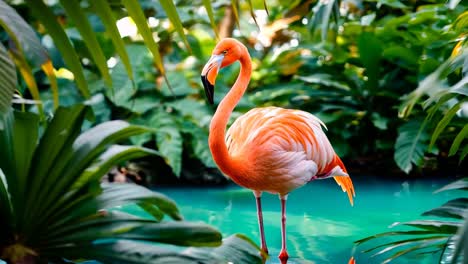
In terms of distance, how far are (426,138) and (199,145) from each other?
1.76 m

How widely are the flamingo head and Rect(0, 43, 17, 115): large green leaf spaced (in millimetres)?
1678

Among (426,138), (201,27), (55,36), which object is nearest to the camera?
(55,36)

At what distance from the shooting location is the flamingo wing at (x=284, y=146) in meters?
2.53

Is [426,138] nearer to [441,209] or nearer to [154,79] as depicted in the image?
[154,79]

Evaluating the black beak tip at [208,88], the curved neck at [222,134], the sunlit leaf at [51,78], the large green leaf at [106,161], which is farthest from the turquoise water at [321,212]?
the sunlit leaf at [51,78]

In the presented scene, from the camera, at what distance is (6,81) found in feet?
1.81

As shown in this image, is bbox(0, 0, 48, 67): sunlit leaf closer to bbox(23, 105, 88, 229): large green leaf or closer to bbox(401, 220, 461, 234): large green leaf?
bbox(23, 105, 88, 229): large green leaf

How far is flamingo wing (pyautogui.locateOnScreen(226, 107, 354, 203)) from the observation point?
253 centimetres

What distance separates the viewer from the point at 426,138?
15.8ft

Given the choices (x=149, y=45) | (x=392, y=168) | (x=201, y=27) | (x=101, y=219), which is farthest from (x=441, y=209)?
(x=201, y=27)

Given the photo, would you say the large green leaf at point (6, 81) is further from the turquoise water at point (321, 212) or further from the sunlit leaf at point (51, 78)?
the turquoise water at point (321, 212)

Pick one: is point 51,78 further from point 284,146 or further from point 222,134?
point 284,146

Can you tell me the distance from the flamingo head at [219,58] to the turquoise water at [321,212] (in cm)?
86

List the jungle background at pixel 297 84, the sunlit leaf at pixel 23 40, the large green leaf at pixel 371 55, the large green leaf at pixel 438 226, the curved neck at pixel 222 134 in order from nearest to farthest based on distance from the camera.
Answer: the sunlit leaf at pixel 23 40, the large green leaf at pixel 438 226, the curved neck at pixel 222 134, the jungle background at pixel 297 84, the large green leaf at pixel 371 55
